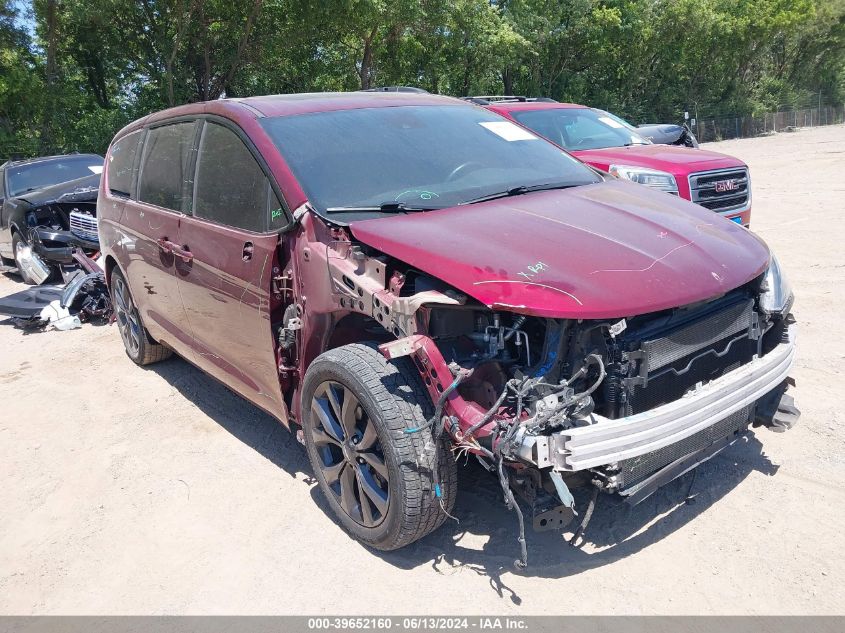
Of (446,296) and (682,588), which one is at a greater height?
(446,296)

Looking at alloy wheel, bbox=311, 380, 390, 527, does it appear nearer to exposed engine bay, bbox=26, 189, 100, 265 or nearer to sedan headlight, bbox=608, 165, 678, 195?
sedan headlight, bbox=608, 165, 678, 195

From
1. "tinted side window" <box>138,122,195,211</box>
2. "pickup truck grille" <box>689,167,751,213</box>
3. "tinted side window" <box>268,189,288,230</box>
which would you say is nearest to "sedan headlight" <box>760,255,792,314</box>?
"tinted side window" <box>268,189,288,230</box>

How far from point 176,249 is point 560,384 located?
268cm

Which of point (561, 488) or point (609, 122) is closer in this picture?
point (561, 488)

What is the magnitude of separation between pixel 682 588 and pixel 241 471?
→ 248 centimetres

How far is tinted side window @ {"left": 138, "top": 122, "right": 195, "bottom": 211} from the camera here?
4309mm

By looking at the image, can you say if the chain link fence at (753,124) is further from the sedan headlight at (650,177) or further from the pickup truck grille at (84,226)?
the pickup truck grille at (84,226)

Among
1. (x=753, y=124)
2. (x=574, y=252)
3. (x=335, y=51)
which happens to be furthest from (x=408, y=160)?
(x=753, y=124)

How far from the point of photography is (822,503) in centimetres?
332

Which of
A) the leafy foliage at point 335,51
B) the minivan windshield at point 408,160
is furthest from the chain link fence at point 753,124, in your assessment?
the minivan windshield at point 408,160

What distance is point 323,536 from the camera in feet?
11.2

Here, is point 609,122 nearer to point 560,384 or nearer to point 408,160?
point 408,160

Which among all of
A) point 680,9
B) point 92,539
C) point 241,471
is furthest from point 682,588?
point 680,9
